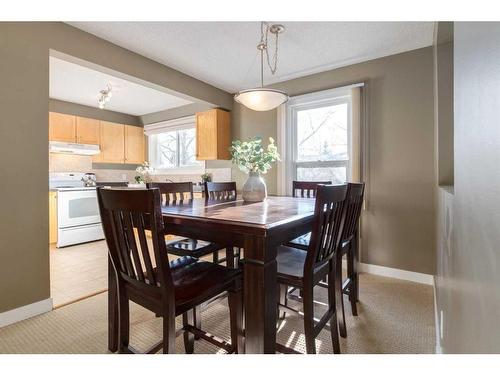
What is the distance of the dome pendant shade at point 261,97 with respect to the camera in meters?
1.99

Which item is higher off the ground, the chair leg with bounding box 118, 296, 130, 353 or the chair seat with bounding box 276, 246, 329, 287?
the chair seat with bounding box 276, 246, 329, 287

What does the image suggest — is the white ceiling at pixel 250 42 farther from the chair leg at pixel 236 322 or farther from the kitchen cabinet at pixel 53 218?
the kitchen cabinet at pixel 53 218

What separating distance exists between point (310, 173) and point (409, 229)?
1.25 metres

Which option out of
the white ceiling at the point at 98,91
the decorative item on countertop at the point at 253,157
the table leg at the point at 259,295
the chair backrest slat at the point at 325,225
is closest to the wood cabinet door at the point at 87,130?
the white ceiling at the point at 98,91

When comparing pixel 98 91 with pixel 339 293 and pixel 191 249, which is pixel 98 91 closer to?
pixel 191 249

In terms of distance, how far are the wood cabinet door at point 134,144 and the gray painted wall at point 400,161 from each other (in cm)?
393

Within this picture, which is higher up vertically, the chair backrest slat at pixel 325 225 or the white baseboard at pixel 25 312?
the chair backrest slat at pixel 325 225

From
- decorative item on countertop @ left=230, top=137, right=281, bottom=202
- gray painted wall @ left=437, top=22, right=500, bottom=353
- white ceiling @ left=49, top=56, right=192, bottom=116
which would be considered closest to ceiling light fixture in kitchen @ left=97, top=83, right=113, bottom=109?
white ceiling @ left=49, top=56, right=192, bottom=116

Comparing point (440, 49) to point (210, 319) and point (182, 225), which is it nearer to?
point (182, 225)

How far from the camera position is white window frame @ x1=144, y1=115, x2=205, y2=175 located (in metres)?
4.59

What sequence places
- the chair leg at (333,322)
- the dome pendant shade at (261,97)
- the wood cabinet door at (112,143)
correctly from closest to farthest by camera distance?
the chair leg at (333,322) < the dome pendant shade at (261,97) < the wood cabinet door at (112,143)

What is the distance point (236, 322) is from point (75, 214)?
3.71 m

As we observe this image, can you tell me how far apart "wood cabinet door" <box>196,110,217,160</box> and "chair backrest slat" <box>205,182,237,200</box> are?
45.0 inches

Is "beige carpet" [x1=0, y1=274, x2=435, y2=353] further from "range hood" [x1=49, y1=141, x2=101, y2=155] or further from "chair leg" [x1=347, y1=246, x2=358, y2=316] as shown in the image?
"range hood" [x1=49, y1=141, x2=101, y2=155]
